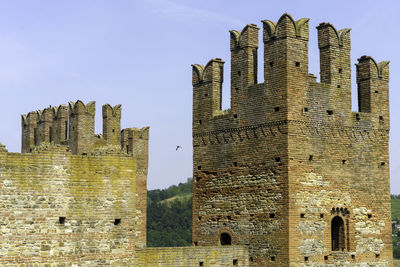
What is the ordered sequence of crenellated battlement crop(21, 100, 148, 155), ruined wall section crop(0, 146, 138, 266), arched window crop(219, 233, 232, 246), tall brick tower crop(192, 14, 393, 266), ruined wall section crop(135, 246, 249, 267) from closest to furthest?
ruined wall section crop(0, 146, 138, 266), ruined wall section crop(135, 246, 249, 267), tall brick tower crop(192, 14, 393, 266), arched window crop(219, 233, 232, 246), crenellated battlement crop(21, 100, 148, 155)

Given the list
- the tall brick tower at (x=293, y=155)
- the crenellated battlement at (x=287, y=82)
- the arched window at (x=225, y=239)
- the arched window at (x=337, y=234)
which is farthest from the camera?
the arched window at (x=225, y=239)

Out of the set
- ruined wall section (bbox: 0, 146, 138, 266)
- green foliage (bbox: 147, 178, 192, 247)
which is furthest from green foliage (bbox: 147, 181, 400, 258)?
ruined wall section (bbox: 0, 146, 138, 266)

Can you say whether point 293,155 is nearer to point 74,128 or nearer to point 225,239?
point 225,239

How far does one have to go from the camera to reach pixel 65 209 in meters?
20.0

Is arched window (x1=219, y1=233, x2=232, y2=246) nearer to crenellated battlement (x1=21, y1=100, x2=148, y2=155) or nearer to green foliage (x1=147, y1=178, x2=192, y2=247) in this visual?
crenellated battlement (x1=21, y1=100, x2=148, y2=155)

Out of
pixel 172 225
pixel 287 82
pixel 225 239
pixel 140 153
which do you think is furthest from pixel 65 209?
pixel 172 225

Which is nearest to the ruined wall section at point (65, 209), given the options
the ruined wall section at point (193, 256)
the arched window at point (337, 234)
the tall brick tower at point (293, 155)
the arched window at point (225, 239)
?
the ruined wall section at point (193, 256)

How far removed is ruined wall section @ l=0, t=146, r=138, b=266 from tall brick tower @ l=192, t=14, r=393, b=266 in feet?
19.0

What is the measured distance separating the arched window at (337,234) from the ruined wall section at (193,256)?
10.9 feet

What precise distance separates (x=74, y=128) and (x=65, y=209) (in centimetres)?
1309

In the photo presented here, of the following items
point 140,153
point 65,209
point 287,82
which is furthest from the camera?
point 140,153

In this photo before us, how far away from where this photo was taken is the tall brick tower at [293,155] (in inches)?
971

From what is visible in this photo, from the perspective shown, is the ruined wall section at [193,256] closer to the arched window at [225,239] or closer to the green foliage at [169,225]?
the arched window at [225,239]

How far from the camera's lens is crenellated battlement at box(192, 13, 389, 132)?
2502cm
